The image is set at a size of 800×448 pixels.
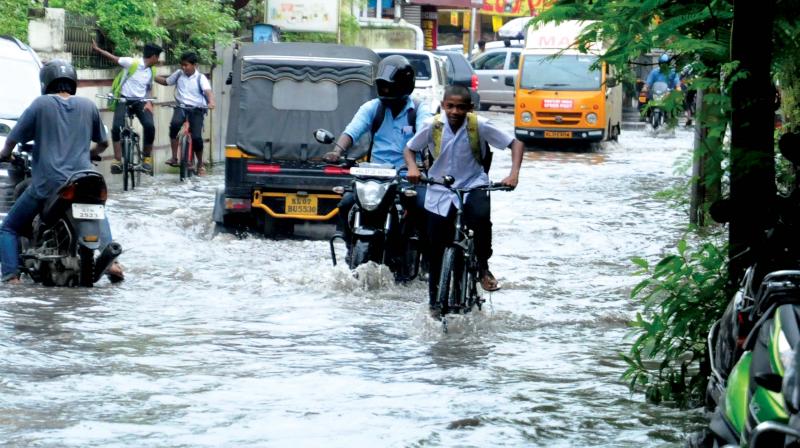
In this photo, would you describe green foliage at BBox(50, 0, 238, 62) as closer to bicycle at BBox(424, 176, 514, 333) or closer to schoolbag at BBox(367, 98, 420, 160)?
schoolbag at BBox(367, 98, 420, 160)

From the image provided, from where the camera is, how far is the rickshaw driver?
11922mm

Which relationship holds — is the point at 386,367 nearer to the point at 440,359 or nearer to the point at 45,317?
the point at 440,359

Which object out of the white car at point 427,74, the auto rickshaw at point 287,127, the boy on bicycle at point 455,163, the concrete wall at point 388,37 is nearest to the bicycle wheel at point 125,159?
the auto rickshaw at point 287,127

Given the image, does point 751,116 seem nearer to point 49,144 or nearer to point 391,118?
point 391,118

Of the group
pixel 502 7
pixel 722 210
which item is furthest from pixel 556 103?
pixel 502 7

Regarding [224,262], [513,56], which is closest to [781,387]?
[224,262]

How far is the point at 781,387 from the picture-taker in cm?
466

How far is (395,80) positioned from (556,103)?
792 inches

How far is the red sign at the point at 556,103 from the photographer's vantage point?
31.6 meters

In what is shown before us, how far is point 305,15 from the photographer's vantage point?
32.4 m

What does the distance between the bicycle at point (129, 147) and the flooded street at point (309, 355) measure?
13.7 ft

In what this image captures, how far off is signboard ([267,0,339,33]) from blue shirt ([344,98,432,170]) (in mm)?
20453

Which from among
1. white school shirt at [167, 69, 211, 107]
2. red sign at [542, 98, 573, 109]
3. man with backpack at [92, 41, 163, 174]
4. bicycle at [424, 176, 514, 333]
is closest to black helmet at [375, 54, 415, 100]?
bicycle at [424, 176, 514, 333]

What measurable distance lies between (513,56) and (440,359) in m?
36.4
